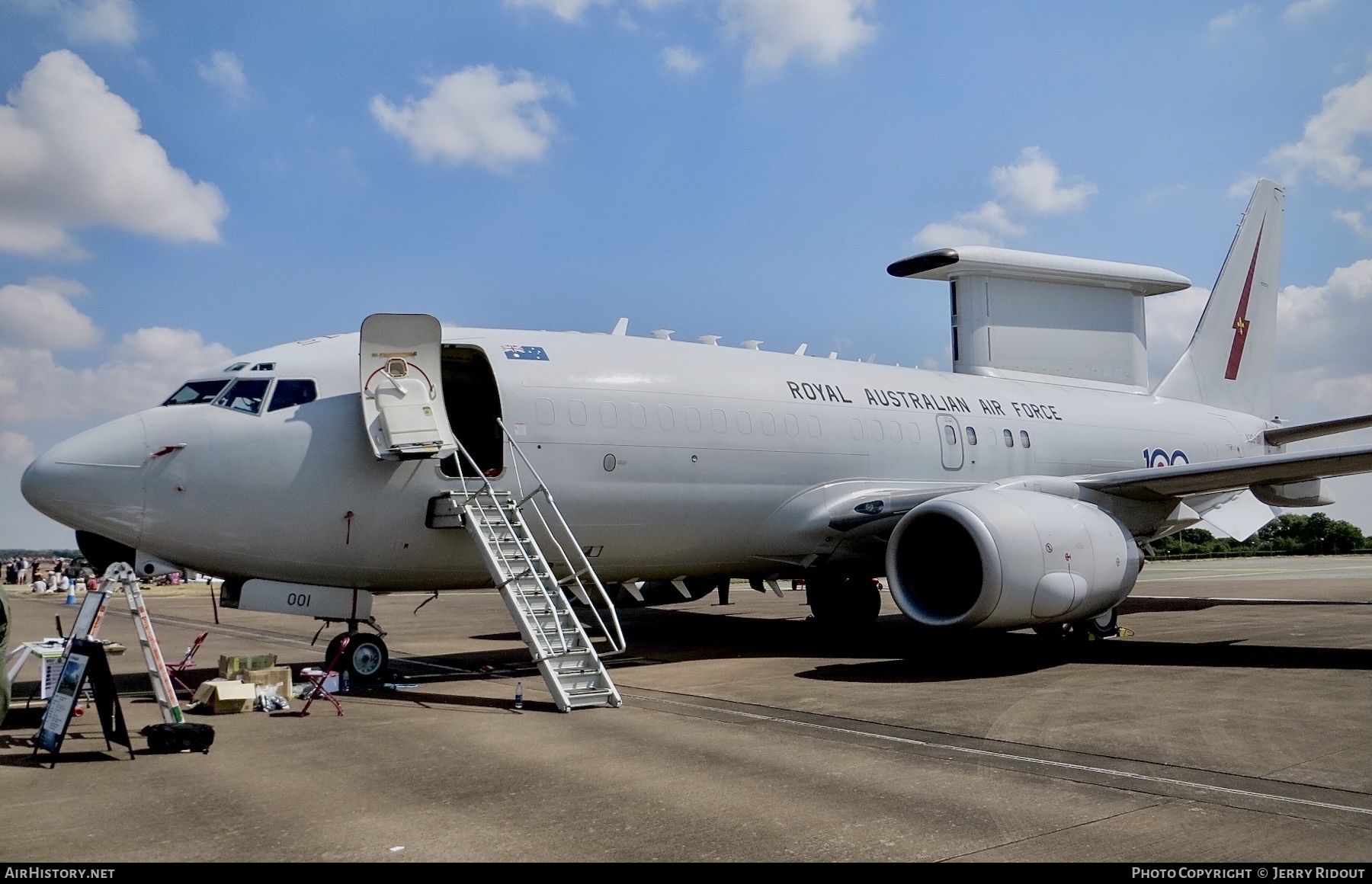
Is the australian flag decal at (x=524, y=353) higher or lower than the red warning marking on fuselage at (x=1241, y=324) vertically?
lower

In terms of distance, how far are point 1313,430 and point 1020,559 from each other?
11.1 meters

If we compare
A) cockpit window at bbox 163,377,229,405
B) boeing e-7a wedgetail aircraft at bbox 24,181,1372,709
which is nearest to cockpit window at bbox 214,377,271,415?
boeing e-7a wedgetail aircraft at bbox 24,181,1372,709

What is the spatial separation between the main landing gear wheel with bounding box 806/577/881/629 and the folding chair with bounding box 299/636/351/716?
8.07 metres

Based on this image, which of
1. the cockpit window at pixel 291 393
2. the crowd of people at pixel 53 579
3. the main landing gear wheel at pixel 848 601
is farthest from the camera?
the crowd of people at pixel 53 579

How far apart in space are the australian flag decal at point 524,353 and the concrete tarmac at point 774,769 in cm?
375

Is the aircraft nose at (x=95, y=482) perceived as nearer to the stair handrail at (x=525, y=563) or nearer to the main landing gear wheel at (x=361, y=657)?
the main landing gear wheel at (x=361, y=657)

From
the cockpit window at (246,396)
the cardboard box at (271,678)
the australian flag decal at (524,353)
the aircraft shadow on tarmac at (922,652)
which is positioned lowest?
the aircraft shadow on tarmac at (922,652)

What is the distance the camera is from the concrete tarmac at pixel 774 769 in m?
5.06

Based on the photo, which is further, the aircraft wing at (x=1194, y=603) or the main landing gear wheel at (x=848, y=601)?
the aircraft wing at (x=1194, y=603)

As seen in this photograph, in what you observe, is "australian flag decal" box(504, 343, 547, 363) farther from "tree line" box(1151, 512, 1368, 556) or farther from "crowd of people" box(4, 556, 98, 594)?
"tree line" box(1151, 512, 1368, 556)

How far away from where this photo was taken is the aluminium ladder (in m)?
9.60

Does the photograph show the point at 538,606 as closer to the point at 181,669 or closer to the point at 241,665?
the point at 241,665

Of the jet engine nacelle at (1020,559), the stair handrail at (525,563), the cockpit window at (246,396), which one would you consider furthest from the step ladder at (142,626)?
the jet engine nacelle at (1020,559)

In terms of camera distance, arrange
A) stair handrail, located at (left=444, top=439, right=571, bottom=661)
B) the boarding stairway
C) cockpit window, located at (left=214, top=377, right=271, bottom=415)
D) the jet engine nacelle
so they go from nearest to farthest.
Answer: the boarding stairway, stair handrail, located at (left=444, top=439, right=571, bottom=661), cockpit window, located at (left=214, top=377, right=271, bottom=415), the jet engine nacelle
